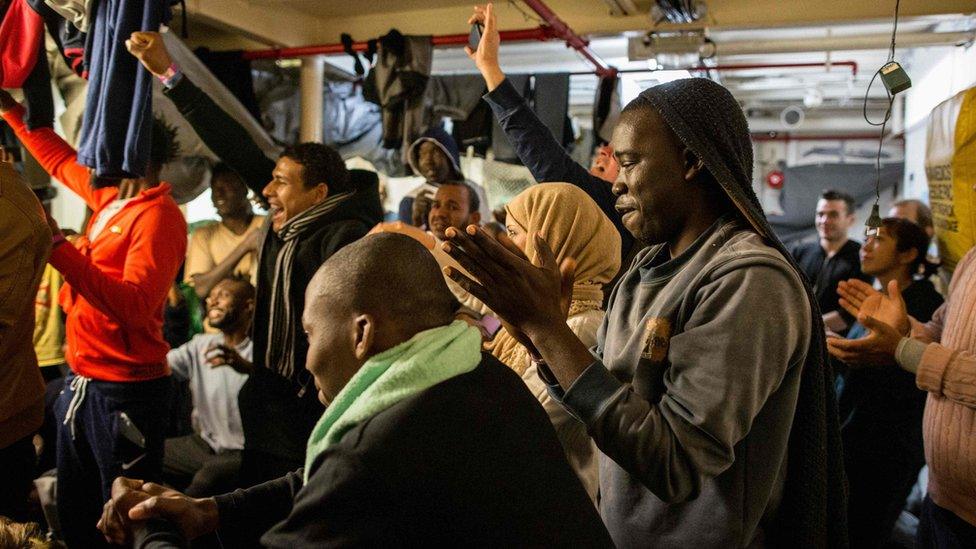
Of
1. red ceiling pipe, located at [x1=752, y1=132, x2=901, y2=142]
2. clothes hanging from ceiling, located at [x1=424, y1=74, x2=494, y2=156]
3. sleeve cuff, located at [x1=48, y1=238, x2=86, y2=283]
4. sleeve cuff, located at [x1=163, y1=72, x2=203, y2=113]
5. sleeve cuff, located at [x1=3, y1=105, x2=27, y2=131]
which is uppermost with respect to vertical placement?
red ceiling pipe, located at [x1=752, y1=132, x2=901, y2=142]

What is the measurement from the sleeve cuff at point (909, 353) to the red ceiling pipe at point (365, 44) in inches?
126

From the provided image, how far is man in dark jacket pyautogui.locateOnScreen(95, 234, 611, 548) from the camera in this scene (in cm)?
Answer: 113

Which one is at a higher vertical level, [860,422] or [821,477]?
[821,477]

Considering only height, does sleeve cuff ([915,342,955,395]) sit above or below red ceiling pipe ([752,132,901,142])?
below

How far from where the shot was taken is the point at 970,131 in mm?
2803

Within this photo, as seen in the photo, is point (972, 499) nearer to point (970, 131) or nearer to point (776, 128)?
point (970, 131)

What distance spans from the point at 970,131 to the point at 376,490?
101 inches

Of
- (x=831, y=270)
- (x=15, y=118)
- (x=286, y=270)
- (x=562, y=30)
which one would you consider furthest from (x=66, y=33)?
A: (x=831, y=270)

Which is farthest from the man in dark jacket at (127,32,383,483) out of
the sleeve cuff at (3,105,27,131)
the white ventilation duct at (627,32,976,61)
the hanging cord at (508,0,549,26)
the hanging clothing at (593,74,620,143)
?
the hanging clothing at (593,74,620,143)

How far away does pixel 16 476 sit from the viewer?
2514 millimetres

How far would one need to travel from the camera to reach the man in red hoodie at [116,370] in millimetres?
2791

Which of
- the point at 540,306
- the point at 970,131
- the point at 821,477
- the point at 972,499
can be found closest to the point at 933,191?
the point at 970,131

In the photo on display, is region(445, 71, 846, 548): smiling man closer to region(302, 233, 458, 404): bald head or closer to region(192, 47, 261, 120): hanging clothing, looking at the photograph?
region(302, 233, 458, 404): bald head

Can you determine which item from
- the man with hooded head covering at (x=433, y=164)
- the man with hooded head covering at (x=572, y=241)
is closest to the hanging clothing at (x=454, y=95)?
the man with hooded head covering at (x=433, y=164)
